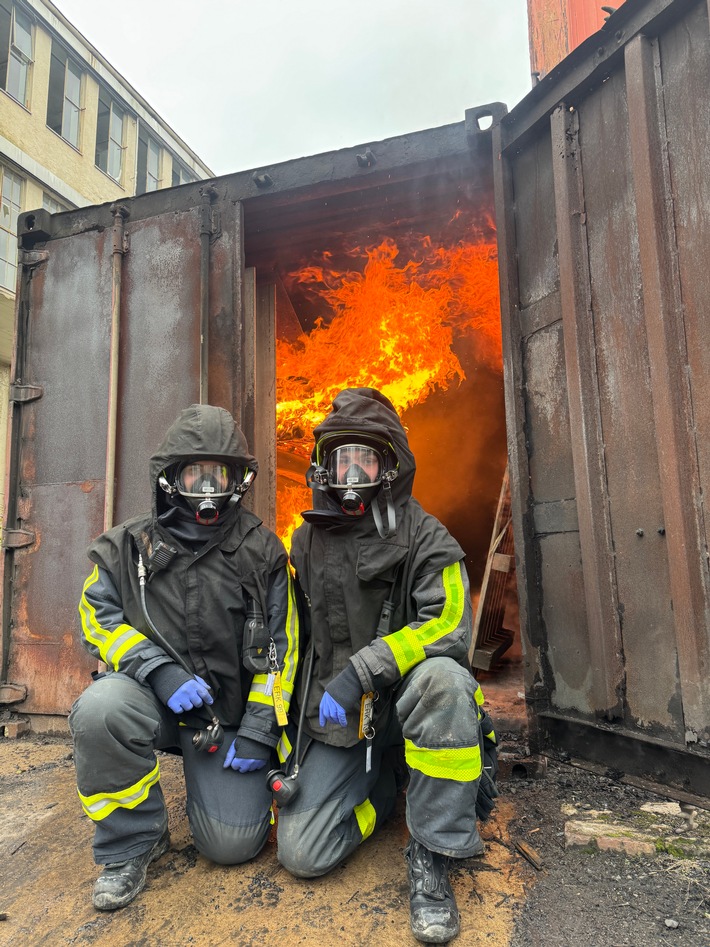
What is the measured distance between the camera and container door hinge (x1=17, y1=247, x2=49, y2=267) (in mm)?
4938

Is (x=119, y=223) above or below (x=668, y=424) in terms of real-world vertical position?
above

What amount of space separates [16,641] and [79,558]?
0.79 m

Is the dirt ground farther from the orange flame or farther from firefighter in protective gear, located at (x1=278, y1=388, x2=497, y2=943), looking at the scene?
the orange flame

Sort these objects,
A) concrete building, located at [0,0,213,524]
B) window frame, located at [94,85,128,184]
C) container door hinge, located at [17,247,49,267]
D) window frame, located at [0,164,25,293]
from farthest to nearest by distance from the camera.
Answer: window frame, located at [94,85,128,184], concrete building, located at [0,0,213,524], window frame, located at [0,164,25,293], container door hinge, located at [17,247,49,267]

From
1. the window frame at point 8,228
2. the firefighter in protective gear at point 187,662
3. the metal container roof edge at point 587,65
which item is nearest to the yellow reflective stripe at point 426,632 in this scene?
the firefighter in protective gear at point 187,662

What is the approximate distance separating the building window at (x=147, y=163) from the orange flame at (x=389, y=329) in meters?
16.7

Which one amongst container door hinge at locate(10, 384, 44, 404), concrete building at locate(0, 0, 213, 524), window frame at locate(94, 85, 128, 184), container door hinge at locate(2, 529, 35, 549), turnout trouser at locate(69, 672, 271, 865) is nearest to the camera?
turnout trouser at locate(69, 672, 271, 865)

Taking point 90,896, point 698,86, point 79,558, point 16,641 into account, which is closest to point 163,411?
point 79,558

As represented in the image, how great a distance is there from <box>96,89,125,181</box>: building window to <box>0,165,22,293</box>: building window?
4010mm

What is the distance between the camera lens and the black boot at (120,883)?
89.1 inches

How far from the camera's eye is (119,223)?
473cm

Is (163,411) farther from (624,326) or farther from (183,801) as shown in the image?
(624,326)

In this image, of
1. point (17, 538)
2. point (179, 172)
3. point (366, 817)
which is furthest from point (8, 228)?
point (366, 817)

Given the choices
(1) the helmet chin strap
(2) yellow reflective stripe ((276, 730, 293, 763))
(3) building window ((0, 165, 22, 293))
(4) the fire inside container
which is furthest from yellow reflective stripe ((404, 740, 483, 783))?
(3) building window ((0, 165, 22, 293))
